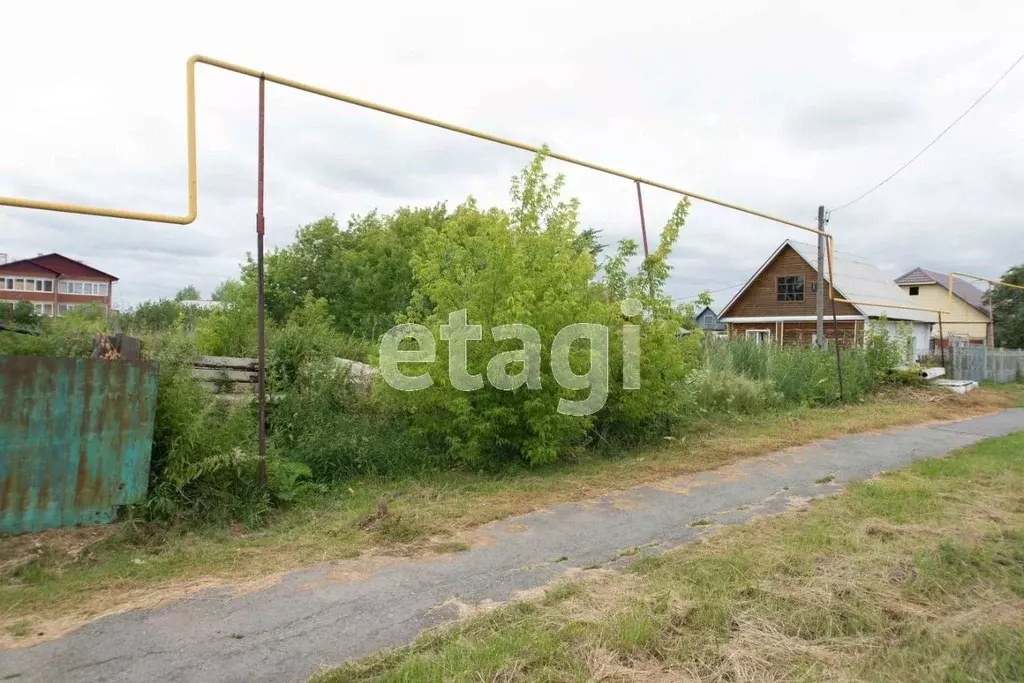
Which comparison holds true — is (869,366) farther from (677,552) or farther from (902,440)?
(677,552)

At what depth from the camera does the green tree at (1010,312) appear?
123 ft

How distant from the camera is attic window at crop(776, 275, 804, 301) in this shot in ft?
112

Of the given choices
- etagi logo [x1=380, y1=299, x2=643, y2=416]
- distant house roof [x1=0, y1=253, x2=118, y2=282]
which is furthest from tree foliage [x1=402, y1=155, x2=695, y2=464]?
distant house roof [x1=0, y1=253, x2=118, y2=282]

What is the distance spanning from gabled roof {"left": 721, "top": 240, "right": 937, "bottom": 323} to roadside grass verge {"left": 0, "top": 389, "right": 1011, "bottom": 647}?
26.3 meters

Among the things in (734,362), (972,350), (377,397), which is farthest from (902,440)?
(972,350)

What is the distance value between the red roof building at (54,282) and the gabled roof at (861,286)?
27.9 m

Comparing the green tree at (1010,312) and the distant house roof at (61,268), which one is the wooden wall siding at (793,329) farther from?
the distant house roof at (61,268)

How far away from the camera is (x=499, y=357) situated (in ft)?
24.3

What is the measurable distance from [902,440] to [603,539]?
25.1 feet

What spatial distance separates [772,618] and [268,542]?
3.82 m

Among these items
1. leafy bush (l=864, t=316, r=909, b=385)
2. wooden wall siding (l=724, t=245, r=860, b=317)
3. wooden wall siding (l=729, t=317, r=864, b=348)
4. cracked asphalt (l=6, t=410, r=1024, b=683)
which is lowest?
cracked asphalt (l=6, t=410, r=1024, b=683)

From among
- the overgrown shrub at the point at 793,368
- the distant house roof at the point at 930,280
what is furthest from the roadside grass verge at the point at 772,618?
the distant house roof at the point at 930,280

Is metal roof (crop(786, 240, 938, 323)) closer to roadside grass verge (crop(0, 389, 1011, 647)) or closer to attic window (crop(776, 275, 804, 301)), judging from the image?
attic window (crop(776, 275, 804, 301))

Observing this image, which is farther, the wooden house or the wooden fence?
the wooden house
